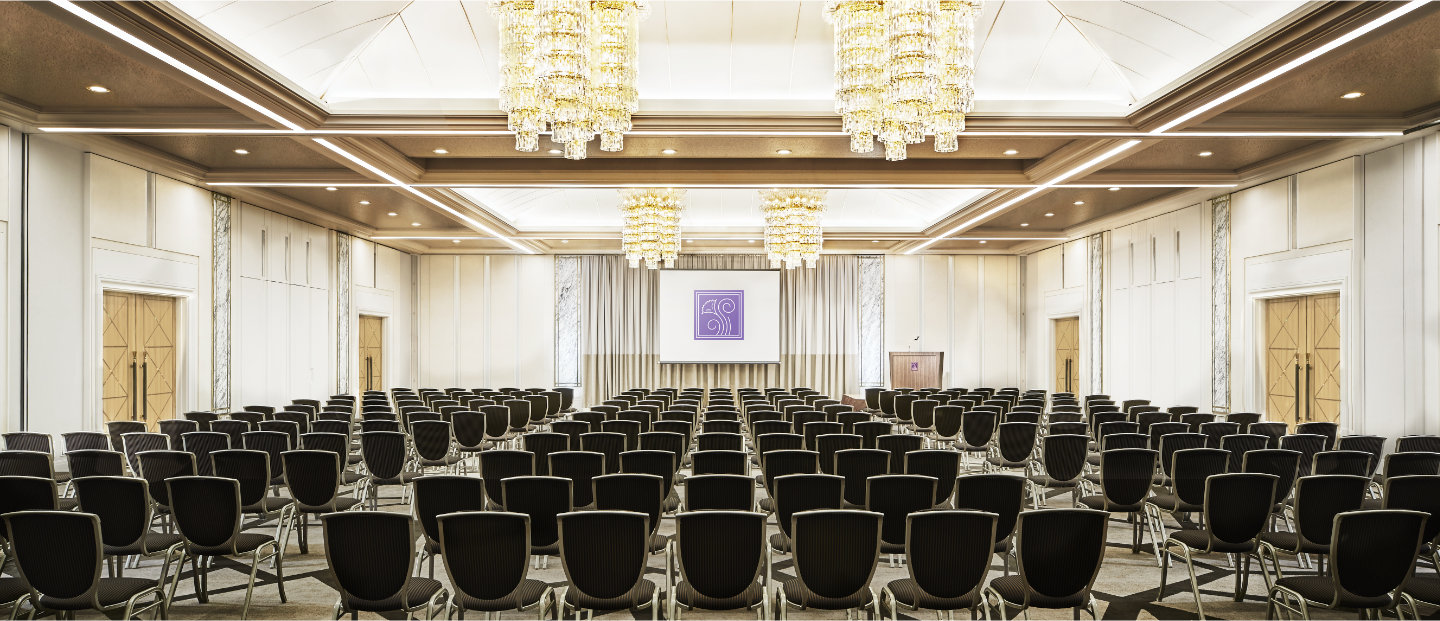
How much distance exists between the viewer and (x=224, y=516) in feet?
15.9

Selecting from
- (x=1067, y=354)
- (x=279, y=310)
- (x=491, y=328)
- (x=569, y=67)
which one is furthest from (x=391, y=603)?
(x=1067, y=354)

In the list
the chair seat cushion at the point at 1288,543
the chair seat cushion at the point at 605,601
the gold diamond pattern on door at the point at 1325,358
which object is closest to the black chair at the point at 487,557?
the chair seat cushion at the point at 605,601

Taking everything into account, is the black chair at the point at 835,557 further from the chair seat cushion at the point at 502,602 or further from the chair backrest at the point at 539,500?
the chair backrest at the point at 539,500

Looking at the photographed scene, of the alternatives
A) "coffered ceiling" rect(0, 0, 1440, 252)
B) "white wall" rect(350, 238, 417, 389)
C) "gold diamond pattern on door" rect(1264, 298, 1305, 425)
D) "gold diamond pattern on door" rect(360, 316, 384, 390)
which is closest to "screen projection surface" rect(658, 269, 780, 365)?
"white wall" rect(350, 238, 417, 389)

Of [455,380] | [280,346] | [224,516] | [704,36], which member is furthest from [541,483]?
[455,380]

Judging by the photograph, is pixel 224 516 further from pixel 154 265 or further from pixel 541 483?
pixel 154 265

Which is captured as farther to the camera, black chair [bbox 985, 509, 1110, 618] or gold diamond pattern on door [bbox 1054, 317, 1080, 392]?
gold diamond pattern on door [bbox 1054, 317, 1080, 392]

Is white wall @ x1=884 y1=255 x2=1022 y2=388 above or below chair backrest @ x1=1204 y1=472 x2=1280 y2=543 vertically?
above

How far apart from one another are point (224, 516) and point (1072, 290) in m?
16.7

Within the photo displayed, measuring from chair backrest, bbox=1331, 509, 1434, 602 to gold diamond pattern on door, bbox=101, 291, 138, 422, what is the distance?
11495 mm

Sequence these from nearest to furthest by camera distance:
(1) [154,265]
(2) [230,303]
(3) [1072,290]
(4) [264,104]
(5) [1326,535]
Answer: (5) [1326,535] → (4) [264,104] → (1) [154,265] → (2) [230,303] → (3) [1072,290]

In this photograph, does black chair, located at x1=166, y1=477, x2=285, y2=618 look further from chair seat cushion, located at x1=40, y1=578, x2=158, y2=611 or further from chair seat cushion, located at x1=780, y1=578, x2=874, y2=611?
chair seat cushion, located at x1=780, y1=578, x2=874, y2=611

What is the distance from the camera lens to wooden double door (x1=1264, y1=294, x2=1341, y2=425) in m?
10.6

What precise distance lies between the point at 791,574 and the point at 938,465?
1262mm
